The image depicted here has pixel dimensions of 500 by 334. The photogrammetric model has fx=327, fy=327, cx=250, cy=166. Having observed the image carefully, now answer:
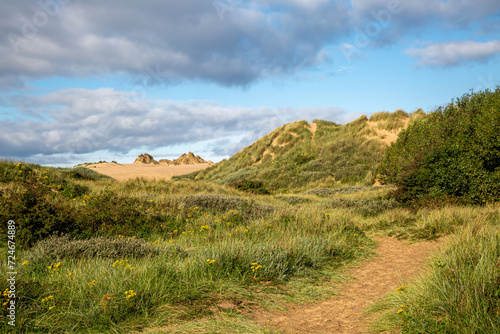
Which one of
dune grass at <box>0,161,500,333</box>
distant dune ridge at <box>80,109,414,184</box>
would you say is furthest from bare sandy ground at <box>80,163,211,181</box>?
dune grass at <box>0,161,500,333</box>

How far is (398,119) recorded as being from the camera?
33.5 meters

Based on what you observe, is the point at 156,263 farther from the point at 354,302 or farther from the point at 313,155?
the point at 313,155

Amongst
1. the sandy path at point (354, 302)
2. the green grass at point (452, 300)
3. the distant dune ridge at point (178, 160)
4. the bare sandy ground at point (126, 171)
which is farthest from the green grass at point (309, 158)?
the distant dune ridge at point (178, 160)

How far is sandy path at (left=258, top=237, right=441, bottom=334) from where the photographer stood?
390cm

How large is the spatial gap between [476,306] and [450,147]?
12154mm

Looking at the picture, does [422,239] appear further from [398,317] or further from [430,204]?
[398,317]

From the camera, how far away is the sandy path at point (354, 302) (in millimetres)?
3896

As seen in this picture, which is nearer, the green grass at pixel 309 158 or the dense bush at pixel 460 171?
the dense bush at pixel 460 171

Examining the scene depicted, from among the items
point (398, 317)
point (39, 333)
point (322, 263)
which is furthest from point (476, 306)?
point (39, 333)

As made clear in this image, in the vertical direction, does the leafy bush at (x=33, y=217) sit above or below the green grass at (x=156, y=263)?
above

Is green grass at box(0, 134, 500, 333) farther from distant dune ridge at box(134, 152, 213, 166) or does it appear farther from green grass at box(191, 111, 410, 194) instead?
distant dune ridge at box(134, 152, 213, 166)

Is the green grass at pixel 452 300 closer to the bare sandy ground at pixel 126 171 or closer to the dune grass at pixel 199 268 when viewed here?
the dune grass at pixel 199 268

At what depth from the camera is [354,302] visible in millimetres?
4711

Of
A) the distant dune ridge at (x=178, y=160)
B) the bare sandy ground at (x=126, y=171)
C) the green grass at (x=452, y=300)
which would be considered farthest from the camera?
the distant dune ridge at (x=178, y=160)
